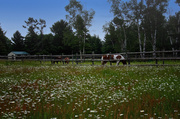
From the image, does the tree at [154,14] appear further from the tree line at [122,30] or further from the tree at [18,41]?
the tree at [18,41]

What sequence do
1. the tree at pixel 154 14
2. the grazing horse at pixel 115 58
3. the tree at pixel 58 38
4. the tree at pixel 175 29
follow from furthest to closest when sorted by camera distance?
the tree at pixel 58 38, the tree at pixel 175 29, the tree at pixel 154 14, the grazing horse at pixel 115 58

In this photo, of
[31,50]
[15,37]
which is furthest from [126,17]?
[15,37]

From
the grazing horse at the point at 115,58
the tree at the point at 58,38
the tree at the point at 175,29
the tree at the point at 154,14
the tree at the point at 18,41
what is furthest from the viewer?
the tree at the point at 18,41

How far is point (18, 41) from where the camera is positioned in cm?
7281

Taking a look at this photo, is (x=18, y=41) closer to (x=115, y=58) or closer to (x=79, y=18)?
(x=79, y=18)

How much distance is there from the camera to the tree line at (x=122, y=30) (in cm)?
3422

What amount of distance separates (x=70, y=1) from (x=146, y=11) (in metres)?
20.5

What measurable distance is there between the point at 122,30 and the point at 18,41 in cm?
4694

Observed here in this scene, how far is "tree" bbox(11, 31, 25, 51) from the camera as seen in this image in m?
72.4

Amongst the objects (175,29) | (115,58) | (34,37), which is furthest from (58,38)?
(115,58)

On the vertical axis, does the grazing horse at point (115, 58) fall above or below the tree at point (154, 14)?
below

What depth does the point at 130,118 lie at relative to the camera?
3.14 metres

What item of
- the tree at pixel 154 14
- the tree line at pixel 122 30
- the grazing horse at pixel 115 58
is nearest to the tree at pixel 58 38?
the tree line at pixel 122 30

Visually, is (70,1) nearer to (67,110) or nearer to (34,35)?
(34,35)
